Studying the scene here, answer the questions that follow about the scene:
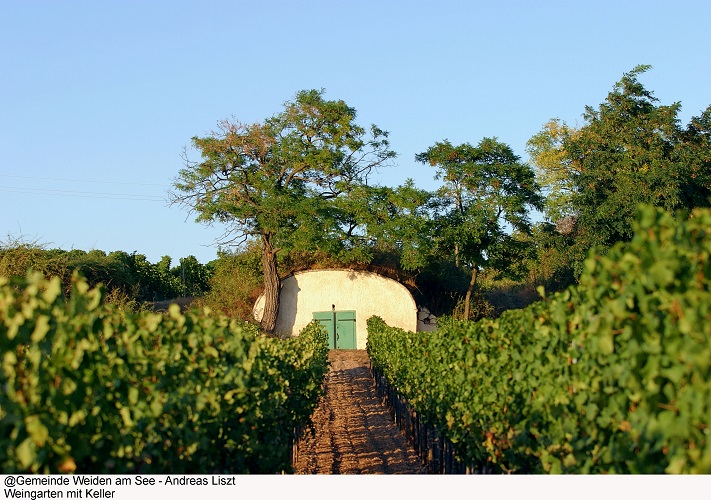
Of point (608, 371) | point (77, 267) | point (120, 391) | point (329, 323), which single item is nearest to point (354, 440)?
point (120, 391)

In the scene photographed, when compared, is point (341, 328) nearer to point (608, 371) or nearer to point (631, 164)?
point (631, 164)

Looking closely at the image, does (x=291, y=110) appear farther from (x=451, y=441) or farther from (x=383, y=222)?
(x=451, y=441)

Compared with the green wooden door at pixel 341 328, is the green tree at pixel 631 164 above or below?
above

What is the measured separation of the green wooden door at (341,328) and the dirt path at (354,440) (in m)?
10.2

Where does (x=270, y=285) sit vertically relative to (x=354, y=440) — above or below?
above

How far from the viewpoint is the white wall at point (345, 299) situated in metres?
36.8

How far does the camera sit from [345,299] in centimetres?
3703

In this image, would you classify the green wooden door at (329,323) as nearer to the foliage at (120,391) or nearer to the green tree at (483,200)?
the green tree at (483,200)

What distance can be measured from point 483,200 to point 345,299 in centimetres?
728

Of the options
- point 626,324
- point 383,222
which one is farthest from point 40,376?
point 383,222

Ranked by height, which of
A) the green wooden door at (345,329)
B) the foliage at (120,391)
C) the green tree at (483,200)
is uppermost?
the green tree at (483,200)

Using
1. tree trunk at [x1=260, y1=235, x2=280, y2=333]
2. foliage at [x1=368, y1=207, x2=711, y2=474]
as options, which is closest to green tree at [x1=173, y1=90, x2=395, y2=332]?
tree trunk at [x1=260, y1=235, x2=280, y2=333]

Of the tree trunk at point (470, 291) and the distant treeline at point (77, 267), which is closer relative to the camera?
the distant treeline at point (77, 267)

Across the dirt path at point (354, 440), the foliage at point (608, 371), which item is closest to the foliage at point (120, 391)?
the foliage at point (608, 371)
